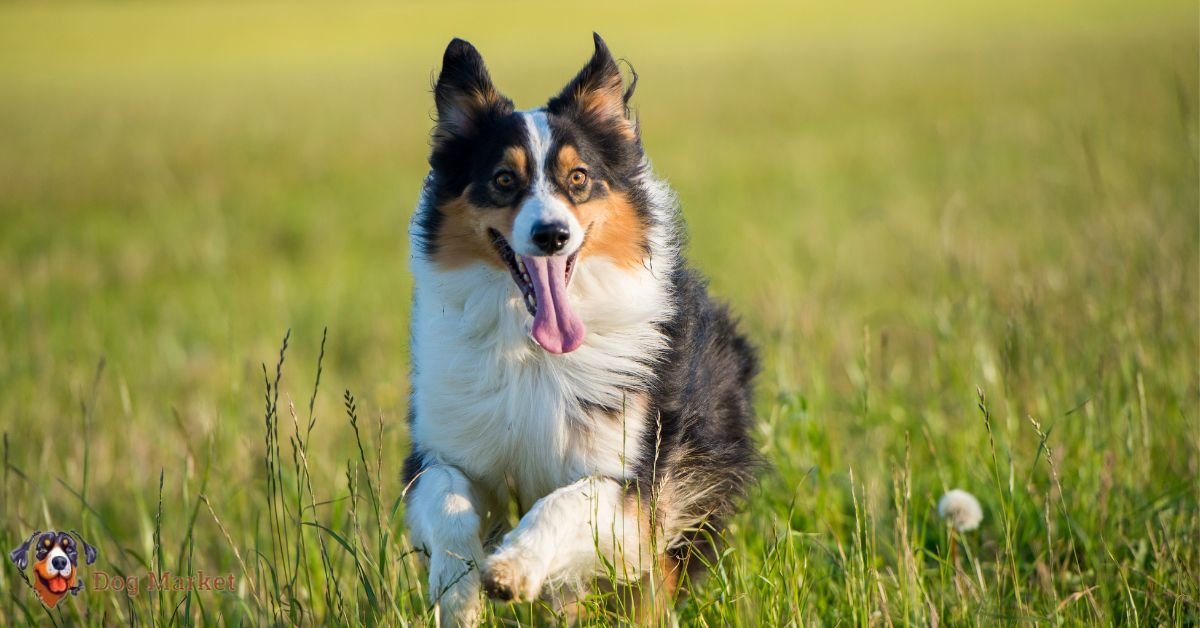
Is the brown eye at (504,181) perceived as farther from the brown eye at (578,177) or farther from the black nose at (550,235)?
the black nose at (550,235)

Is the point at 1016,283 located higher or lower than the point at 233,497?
higher

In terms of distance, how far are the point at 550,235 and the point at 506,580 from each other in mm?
1098

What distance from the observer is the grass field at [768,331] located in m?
3.71

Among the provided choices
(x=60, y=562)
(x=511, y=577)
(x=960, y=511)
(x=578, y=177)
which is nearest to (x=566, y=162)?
(x=578, y=177)

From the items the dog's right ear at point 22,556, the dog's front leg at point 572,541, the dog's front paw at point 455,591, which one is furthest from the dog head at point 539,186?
the dog's right ear at point 22,556

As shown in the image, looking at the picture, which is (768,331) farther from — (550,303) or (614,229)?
(550,303)

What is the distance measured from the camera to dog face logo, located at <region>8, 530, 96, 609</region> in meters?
3.49

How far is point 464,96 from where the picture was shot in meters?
3.97

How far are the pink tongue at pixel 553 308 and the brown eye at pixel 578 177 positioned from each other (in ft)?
1.06

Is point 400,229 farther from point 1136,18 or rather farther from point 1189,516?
point 1136,18

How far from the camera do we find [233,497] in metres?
4.84

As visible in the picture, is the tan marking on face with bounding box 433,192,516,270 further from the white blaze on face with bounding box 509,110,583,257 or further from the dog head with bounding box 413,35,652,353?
the white blaze on face with bounding box 509,110,583,257

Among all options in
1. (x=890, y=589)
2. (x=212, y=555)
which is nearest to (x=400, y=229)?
Result: (x=212, y=555)

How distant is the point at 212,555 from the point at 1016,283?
166 inches
